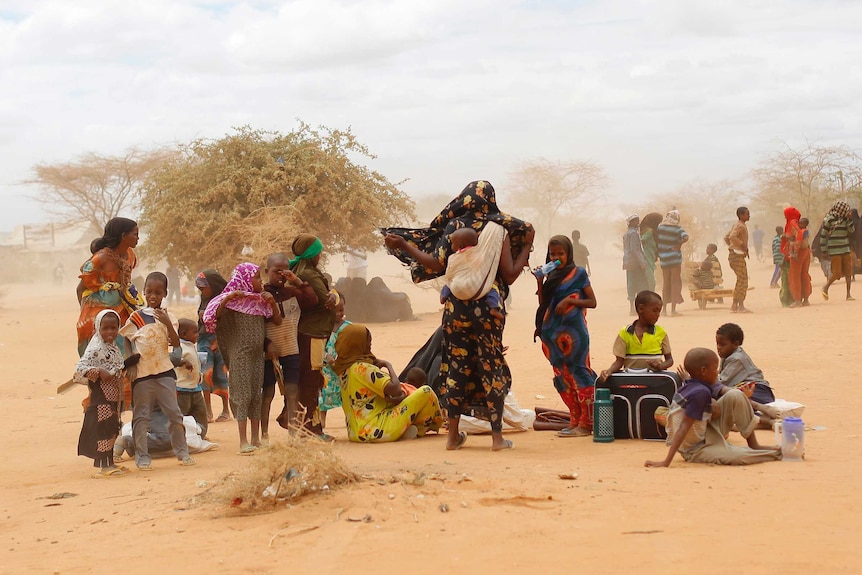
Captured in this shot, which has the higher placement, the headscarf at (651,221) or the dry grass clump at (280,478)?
the headscarf at (651,221)

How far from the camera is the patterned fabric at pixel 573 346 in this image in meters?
7.88

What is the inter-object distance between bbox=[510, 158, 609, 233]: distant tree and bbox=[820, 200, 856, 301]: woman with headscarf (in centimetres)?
4780

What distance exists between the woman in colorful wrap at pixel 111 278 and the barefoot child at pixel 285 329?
1131 mm

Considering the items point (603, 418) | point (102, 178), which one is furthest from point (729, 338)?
point (102, 178)

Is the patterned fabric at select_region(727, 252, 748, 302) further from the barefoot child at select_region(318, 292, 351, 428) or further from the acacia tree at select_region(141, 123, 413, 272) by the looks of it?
the barefoot child at select_region(318, 292, 351, 428)

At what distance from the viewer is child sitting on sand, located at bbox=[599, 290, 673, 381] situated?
7.67 m

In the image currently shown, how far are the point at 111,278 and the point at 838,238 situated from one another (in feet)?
50.1

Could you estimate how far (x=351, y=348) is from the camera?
816 cm

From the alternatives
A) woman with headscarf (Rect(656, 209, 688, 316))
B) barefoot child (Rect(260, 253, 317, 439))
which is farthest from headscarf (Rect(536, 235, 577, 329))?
woman with headscarf (Rect(656, 209, 688, 316))

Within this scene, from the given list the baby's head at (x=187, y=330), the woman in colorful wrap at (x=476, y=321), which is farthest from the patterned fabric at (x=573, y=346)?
the baby's head at (x=187, y=330)

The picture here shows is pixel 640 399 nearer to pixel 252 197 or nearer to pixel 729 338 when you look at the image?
pixel 729 338

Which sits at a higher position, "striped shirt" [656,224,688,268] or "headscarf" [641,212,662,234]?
"headscarf" [641,212,662,234]

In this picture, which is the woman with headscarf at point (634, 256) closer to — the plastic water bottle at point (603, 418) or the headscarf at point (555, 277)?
the headscarf at point (555, 277)

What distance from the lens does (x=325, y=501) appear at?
526 cm
